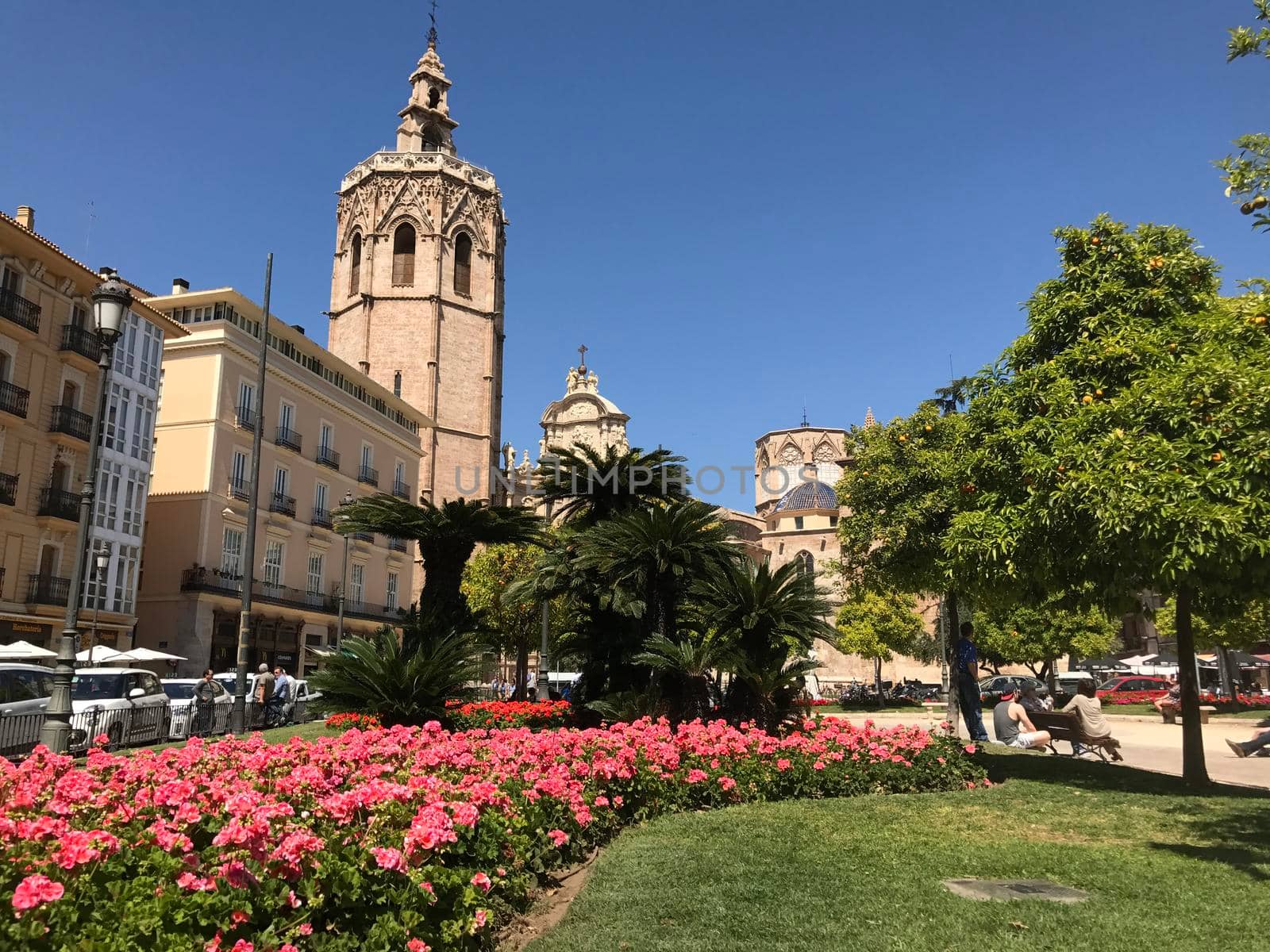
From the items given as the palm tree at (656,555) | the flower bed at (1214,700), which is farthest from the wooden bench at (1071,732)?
the flower bed at (1214,700)

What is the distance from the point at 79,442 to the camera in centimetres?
2981

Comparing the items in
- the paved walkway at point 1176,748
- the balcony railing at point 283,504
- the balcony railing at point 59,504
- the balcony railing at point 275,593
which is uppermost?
the balcony railing at point 283,504

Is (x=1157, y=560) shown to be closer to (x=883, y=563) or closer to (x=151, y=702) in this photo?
(x=883, y=563)

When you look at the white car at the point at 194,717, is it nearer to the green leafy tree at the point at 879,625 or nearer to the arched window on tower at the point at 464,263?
the green leafy tree at the point at 879,625

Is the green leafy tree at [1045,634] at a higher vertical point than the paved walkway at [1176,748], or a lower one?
higher

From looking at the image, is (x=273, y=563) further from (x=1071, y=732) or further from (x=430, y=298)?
(x=1071, y=732)

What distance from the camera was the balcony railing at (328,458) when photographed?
4350 cm

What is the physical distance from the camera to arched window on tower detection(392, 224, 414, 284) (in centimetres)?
6034

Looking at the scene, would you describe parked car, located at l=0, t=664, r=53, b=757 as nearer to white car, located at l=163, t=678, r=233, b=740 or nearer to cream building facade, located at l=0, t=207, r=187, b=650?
white car, located at l=163, t=678, r=233, b=740

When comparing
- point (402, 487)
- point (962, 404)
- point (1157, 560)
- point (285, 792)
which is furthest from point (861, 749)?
point (402, 487)

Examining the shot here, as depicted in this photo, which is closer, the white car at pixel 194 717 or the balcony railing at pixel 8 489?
the white car at pixel 194 717

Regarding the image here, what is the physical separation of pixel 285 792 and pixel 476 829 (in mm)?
1216

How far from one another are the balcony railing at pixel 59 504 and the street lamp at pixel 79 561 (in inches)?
723

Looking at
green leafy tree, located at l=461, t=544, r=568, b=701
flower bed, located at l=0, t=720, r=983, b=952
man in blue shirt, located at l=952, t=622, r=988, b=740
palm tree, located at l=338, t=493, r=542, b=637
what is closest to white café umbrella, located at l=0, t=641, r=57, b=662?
palm tree, located at l=338, t=493, r=542, b=637
